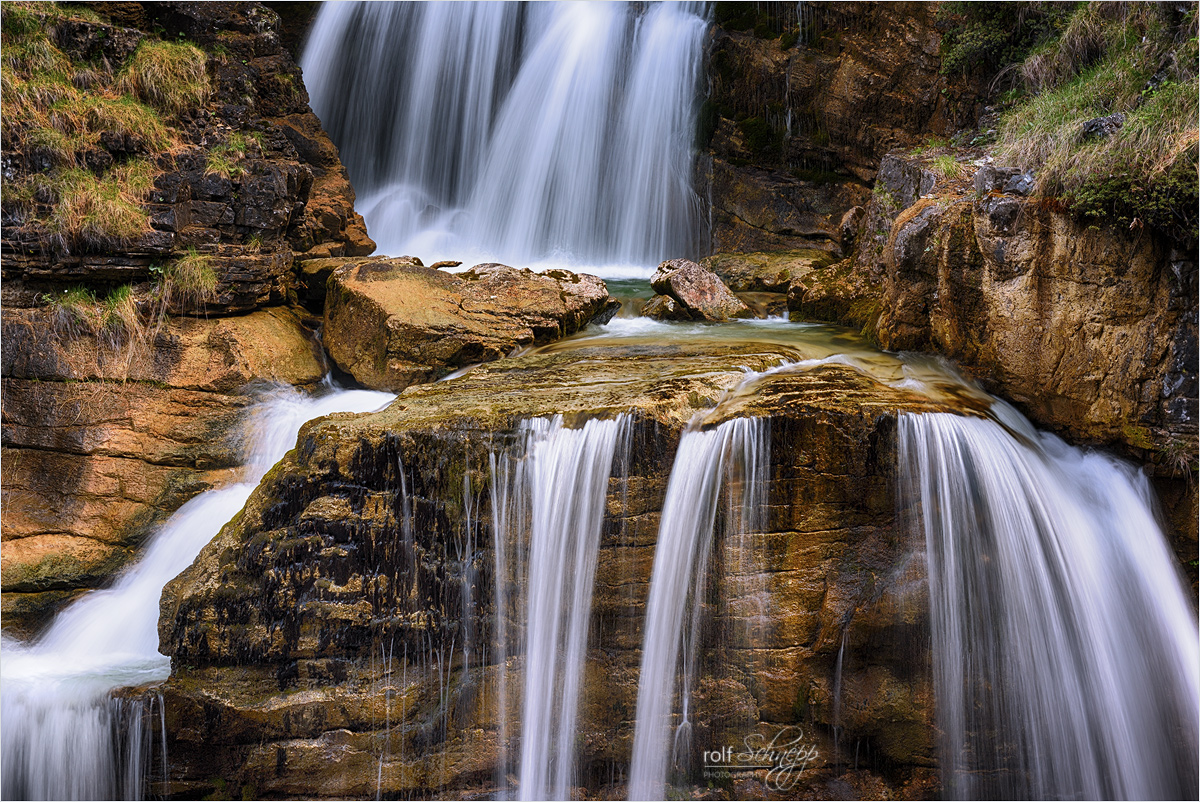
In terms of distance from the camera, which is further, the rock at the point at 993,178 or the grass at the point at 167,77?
the grass at the point at 167,77

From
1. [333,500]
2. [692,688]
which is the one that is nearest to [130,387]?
[333,500]

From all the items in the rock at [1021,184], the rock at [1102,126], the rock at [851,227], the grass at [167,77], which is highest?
the grass at [167,77]

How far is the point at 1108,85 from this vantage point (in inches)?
239

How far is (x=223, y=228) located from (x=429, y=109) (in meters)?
5.82

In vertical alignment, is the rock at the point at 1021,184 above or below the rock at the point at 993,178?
below

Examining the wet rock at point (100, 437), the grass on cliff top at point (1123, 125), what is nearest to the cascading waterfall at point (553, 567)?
the wet rock at point (100, 437)

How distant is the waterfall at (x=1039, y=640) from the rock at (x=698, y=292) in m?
3.48

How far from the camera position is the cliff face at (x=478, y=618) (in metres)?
4.58

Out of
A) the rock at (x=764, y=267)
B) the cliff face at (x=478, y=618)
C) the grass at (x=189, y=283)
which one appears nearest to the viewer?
the cliff face at (x=478, y=618)

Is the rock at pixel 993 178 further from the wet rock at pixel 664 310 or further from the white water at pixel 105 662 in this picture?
the white water at pixel 105 662

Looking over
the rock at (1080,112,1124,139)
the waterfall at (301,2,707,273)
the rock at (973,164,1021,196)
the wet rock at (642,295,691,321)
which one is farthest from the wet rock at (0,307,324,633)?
the rock at (1080,112,1124,139)

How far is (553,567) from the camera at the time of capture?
190 inches

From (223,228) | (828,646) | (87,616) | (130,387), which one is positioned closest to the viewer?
(828,646)

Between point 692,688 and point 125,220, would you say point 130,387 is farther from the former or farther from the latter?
point 692,688
